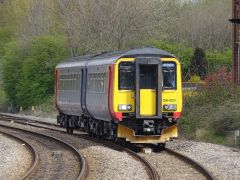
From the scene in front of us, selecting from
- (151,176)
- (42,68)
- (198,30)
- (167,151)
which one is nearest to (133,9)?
(42,68)

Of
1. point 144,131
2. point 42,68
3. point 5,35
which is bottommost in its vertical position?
point 144,131

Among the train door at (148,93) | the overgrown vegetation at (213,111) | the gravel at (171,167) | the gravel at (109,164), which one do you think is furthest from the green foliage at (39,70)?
the gravel at (171,167)

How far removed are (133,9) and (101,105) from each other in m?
26.3

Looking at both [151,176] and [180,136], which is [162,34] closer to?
[180,136]

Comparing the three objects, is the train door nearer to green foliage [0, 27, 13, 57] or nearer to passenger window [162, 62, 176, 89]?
passenger window [162, 62, 176, 89]

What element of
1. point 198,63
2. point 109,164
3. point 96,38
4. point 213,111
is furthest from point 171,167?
point 198,63

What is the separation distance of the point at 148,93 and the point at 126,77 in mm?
817

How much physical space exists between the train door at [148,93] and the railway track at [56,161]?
2.30 m

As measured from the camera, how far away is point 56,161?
57.4ft

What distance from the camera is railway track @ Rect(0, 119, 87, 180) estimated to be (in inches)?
571

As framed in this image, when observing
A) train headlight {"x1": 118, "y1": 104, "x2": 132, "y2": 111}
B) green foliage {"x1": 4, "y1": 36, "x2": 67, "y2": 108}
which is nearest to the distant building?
train headlight {"x1": 118, "y1": 104, "x2": 132, "y2": 111}

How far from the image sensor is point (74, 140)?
24.5 metres

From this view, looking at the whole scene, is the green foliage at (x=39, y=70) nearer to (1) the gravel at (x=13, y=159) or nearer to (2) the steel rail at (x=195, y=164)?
(1) the gravel at (x=13, y=159)

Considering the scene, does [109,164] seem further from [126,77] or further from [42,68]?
[42,68]
